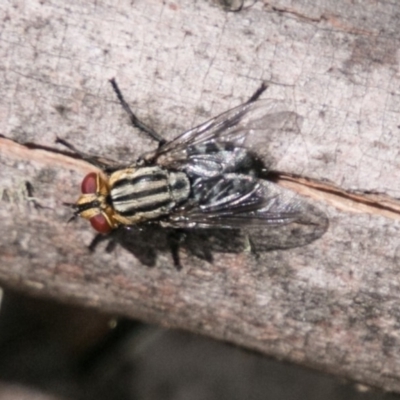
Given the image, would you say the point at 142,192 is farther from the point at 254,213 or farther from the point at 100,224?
the point at 254,213

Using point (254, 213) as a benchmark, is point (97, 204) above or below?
below

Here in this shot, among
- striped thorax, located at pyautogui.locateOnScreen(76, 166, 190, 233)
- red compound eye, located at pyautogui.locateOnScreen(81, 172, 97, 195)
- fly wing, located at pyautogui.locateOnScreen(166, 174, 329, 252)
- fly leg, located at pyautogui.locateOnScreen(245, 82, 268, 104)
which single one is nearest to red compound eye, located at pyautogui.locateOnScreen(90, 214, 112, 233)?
striped thorax, located at pyautogui.locateOnScreen(76, 166, 190, 233)

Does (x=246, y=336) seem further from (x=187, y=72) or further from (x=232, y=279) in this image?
(x=187, y=72)

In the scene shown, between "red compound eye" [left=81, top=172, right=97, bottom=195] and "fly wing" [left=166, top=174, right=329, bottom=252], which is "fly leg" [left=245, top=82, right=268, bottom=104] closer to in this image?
"fly wing" [left=166, top=174, right=329, bottom=252]

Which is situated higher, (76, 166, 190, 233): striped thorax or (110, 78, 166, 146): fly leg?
(110, 78, 166, 146): fly leg

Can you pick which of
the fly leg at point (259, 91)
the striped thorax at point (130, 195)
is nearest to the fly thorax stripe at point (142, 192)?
the striped thorax at point (130, 195)

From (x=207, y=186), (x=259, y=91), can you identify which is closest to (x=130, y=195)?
(x=207, y=186)

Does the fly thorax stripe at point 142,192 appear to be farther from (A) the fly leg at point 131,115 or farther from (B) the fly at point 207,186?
(A) the fly leg at point 131,115
